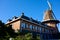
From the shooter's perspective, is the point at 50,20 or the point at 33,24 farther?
the point at 50,20

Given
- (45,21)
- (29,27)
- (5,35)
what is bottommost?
(5,35)

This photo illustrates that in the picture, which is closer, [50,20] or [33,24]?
[33,24]

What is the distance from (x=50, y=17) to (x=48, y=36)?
417 inches

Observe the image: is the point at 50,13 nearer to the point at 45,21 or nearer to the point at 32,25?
the point at 45,21

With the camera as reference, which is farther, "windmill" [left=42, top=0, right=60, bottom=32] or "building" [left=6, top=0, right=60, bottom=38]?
"windmill" [left=42, top=0, right=60, bottom=32]

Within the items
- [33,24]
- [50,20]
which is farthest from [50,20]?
[33,24]

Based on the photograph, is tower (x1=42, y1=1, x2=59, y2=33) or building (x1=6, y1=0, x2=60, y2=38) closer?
building (x1=6, y1=0, x2=60, y2=38)

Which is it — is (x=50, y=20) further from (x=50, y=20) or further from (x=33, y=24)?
(x=33, y=24)

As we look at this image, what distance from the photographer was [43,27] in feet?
113

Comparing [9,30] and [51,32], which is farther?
[51,32]

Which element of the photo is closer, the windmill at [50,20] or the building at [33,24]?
the building at [33,24]

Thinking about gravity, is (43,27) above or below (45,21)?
below

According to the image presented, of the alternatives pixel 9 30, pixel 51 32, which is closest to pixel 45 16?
pixel 51 32

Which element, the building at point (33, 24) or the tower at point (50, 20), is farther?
the tower at point (50, 20)
